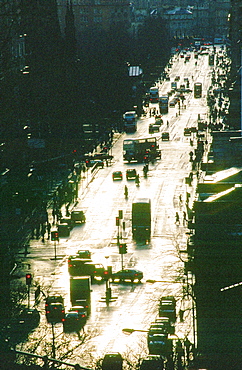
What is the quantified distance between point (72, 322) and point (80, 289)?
605 cm

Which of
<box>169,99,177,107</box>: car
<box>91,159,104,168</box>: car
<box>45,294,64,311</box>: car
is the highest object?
<box>169,99,177,107</box>: car

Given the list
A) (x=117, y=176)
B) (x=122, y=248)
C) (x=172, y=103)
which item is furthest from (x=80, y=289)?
(x=172, y=103)

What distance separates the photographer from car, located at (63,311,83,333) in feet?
186

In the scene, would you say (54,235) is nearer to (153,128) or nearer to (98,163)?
(98,163)

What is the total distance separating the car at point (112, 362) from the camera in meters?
43.0

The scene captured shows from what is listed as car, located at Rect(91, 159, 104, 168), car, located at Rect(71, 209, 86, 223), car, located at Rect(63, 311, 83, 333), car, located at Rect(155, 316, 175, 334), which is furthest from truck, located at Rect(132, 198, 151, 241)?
car, located at Rect(91, 159, 104, 168)

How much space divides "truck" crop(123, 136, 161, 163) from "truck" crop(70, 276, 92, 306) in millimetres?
59407

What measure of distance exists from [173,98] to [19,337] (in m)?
139

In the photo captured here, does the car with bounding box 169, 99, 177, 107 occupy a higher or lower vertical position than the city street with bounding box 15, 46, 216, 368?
higher

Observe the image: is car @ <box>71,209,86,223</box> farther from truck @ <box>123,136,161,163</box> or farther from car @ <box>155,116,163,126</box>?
car @ <box>155,116,163,126</box>

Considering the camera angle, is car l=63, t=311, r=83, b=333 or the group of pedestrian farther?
the group of pedestrian

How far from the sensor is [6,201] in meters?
67.2

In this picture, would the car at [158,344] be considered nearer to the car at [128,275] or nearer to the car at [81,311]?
the car at [81,311]

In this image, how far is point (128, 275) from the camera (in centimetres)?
6862
